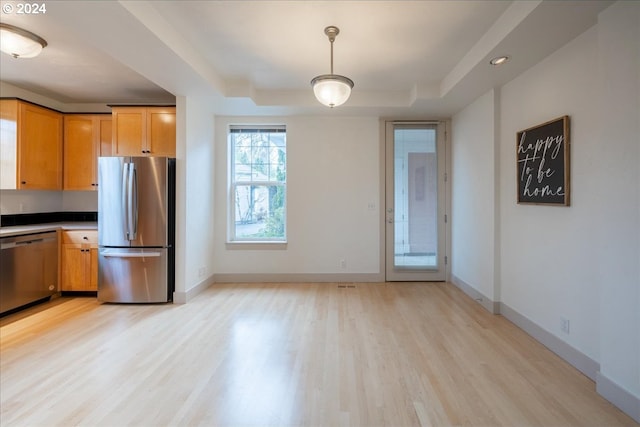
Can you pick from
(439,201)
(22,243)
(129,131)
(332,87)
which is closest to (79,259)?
(22,243)

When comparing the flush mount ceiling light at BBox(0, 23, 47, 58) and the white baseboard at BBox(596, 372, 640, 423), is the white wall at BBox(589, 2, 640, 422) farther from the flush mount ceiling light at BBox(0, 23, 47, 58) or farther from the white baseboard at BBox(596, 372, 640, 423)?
the flush mount ceiling light at BBox(0, 23, 47, 58)

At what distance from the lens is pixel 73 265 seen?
406 centimetres

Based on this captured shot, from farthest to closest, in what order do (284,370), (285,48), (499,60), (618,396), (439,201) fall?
1. (439,201)
2. (285,48)
3. (499,60)
4. (284,370)
5. (618,396)

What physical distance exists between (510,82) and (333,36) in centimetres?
202

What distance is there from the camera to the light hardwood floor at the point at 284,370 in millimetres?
1842

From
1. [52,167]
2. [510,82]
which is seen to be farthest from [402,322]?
[52,167]

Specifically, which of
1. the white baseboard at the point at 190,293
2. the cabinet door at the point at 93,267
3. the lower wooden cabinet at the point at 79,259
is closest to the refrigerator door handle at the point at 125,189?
the lower wooden cabinet at the point at 79,259

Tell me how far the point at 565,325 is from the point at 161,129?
4.81 m

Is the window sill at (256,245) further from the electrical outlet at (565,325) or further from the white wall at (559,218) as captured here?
the electrical outlet at (565,325)

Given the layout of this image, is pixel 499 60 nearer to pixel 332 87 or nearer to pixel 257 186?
pixel 332 87

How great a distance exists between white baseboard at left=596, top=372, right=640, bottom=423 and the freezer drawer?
13.8 feet

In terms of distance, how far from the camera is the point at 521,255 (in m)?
3.17

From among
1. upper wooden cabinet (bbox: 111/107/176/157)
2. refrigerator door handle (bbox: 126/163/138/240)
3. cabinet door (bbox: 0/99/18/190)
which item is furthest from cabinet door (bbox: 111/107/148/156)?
cabinet door (bbox: 0/99/18/190)

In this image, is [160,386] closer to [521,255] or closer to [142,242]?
[142,242]
